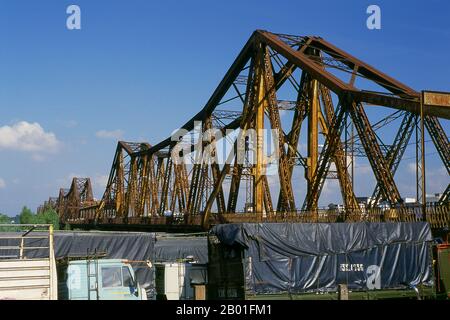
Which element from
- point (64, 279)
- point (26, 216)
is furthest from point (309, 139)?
point (26, 216)

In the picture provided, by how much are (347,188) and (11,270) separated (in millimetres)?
23791

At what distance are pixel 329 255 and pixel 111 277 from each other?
8.11 meters

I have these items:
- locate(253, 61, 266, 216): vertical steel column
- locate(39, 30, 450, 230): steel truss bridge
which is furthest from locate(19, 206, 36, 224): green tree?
locate(253, 61, 266, 216): vertical steel column

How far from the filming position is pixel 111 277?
1894 centimetres

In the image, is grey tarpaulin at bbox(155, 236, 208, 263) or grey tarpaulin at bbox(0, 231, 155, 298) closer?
grey tarpaulin at bbox(0, 231, 155, 298)

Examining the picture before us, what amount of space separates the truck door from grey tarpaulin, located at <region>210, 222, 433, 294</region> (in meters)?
4.10

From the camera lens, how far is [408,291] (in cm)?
2266

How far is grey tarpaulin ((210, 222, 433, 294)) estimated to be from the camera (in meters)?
21.5

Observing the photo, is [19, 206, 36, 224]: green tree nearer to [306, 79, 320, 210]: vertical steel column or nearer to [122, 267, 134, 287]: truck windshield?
[306, 79, 320, 210]: vertical steel column

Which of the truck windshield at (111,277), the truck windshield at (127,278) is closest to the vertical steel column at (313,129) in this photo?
the truck windshield at (127,278)

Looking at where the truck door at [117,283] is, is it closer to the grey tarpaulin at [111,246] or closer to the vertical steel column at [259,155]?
the grey tarpaulin at [111,246]

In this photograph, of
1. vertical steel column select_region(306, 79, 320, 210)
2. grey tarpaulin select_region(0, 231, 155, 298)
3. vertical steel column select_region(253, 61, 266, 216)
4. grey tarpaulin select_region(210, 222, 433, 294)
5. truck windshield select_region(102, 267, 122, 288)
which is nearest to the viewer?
truck windshield select_region(102, 267, 122, 288)

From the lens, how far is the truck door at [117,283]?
18625 mm
